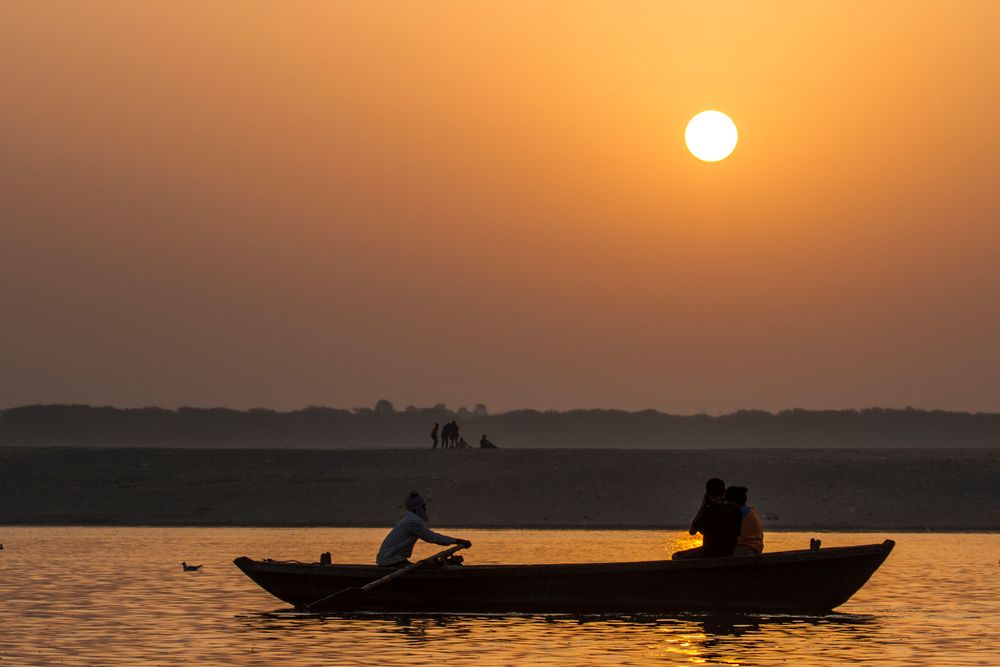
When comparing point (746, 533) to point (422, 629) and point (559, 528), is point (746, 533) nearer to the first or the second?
point (422, 629)

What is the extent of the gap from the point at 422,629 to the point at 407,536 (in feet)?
10.3

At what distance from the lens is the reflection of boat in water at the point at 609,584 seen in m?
28.0

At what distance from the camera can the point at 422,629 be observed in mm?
26281

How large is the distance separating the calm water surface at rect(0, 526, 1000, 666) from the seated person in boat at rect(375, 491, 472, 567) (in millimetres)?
1252

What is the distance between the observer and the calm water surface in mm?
22406

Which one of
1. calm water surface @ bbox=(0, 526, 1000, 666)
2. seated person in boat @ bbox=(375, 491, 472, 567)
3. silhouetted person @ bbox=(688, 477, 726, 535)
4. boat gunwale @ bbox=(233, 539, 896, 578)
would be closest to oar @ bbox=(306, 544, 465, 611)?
boat gunwale @ bbox=(233, 539, 896, 578)

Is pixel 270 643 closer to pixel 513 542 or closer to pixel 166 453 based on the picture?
pixel 513 542

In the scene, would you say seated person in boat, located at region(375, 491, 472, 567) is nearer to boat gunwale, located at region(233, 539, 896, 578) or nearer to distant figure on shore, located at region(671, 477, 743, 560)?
boat gunwale, located at region(233, 539, 896, 578)

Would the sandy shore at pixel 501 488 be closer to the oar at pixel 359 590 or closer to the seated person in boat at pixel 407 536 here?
the seated person in boat at pixel 407 536

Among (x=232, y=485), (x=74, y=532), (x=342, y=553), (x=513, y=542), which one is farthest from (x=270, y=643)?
(x=232, y=485)

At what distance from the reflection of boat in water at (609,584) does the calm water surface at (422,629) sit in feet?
1.53

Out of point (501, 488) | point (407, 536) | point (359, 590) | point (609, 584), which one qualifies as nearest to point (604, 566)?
point (609, 584)

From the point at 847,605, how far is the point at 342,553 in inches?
692

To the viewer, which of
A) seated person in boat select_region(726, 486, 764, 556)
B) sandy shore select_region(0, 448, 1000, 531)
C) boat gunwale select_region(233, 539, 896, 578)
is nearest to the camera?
boat gunwale select_region(233, 539, 896, 578)
